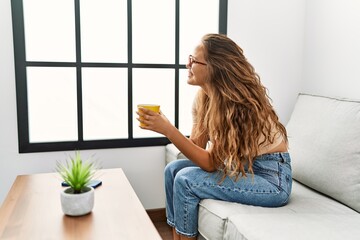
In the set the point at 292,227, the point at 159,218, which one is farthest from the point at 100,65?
the point at 292,227

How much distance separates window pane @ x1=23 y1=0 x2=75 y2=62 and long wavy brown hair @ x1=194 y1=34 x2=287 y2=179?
107cm

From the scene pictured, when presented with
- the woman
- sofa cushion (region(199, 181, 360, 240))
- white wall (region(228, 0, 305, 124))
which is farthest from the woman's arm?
white wall (region(228, 0, 305, 124))

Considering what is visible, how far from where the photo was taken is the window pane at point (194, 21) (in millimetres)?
2533

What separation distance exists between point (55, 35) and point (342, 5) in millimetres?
1808

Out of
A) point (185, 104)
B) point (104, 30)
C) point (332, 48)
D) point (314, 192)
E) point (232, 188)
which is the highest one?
point (104, 30)

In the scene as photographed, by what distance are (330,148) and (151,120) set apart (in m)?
0.93

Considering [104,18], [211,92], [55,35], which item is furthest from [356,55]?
[55,35]

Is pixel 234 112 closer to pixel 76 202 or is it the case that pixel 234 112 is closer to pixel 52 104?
pixel 76 202

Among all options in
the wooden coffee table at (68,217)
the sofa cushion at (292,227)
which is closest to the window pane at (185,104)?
the wooden coffee table at (68,217)

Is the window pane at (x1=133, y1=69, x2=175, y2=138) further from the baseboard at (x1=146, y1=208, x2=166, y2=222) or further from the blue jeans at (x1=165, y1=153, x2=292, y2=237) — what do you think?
the blue jeans at (x1=165, y1=153, x2=292, y2=237)

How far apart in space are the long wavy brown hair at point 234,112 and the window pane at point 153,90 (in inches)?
36.2

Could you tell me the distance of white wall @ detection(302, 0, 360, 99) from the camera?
216 cm

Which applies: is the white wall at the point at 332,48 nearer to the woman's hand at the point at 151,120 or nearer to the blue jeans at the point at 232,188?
the blue jeans at the point at 232,188

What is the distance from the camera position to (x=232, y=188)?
1.56 metres
